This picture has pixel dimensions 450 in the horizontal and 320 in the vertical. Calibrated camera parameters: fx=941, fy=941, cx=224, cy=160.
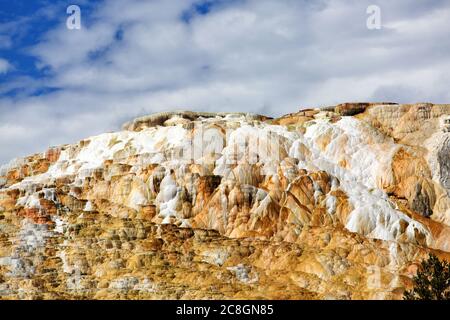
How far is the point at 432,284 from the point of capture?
201ft

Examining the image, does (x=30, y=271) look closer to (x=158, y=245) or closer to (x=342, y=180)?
(x=158, y=245)

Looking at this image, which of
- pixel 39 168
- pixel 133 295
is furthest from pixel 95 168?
pixel 133 295

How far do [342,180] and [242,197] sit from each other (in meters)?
10.2

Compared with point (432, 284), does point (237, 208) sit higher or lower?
higher

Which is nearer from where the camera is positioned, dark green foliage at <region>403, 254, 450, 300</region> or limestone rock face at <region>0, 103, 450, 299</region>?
dark green foliage at <region>403, 254, 450, 300</region>

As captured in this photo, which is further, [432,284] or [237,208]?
[237,208]

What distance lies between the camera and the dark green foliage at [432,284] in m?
61.1

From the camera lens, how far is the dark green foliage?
61062mm

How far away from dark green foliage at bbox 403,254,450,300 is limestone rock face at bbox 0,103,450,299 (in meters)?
4.28

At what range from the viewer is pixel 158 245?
7612 cm

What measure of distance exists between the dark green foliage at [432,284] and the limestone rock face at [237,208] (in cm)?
428

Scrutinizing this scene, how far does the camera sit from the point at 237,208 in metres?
81.6

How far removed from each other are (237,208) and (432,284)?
79.0ft

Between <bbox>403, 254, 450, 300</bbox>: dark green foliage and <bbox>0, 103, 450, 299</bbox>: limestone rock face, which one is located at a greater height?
<bbox>0, 103, 450, 299</bbox>: limestone rock face
